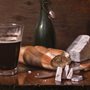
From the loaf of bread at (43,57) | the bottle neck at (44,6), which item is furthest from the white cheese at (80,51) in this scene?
the bottle neck at (44,6)

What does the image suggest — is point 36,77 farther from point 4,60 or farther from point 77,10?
point 77,10

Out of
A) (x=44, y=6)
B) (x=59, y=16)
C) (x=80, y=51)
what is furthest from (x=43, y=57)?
(x=59, y=16)

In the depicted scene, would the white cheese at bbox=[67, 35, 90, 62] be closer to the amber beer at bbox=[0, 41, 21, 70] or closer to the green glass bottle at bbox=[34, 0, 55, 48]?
the green glass bottle at bbox=[34, 0, 55, 48]

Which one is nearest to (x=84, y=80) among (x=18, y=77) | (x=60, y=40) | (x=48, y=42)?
(x=18, y=77)

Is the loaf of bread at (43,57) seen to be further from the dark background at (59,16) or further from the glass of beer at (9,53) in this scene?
the dark background at (59,16)

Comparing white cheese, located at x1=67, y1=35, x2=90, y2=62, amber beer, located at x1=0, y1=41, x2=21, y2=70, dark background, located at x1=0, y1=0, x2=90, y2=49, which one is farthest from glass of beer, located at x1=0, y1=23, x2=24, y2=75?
dark background, located at x1=0, y1=0, x2=90, y2=49

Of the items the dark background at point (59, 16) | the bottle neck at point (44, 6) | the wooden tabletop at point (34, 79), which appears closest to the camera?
the wooden tabletop at point (34, 79)
